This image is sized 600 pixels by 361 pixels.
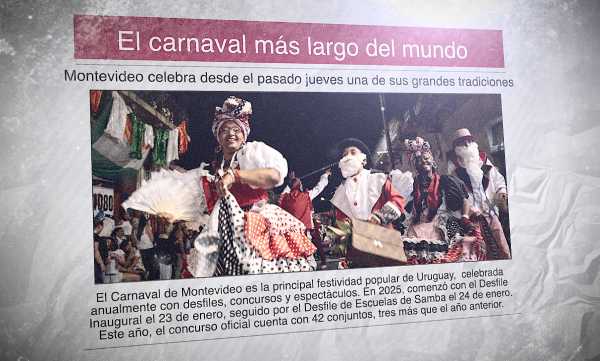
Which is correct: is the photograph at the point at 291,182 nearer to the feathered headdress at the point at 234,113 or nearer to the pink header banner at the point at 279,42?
the feathered headdress at the point at 234,113

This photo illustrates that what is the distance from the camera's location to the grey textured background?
10.3ft

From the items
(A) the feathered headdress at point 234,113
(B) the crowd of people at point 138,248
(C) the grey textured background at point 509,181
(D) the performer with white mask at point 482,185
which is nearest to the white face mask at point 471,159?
(D) the performer with white mask at point 482,185

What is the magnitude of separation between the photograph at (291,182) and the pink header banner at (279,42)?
0.20 meters

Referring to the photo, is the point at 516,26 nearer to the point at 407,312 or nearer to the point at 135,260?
the point at 407,312

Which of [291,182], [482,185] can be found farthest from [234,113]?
[482,185]

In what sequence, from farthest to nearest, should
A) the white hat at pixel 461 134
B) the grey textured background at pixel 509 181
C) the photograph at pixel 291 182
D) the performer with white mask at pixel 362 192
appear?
the white hat at pixel 461 134 → the performer with white mask at pixel 362 192 → the photograph at pixel 291 182 → the grey textured background at pixel 509 181

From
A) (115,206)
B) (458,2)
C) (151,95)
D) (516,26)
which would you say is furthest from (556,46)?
(115,206)

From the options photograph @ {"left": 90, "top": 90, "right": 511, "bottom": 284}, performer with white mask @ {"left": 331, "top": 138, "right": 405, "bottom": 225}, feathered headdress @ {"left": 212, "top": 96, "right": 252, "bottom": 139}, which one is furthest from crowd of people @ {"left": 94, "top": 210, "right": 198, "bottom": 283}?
performer with white mask @ {"left": 331, "top": 138, "right": 405, "bottom": 225}

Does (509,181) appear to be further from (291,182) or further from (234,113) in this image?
(234,113)

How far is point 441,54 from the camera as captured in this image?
12.4ft

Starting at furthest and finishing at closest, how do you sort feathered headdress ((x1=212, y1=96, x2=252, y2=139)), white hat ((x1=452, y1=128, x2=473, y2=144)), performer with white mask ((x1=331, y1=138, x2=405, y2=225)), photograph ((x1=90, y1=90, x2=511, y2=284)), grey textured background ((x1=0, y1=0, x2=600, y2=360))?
white hat ((x1=452, y1=128, x2=473, y2=144)) < performer with white mask ((x1=331, y1=138, x2=405, y2=225)) < feathered headdress ((x1=212, y1=96, x2=252, y2=139)) < photograph ((x1=90, y1=90, x2=511, y2=284)) < grey textured background ((x1=0, y1=0, x2=600, y2=360))

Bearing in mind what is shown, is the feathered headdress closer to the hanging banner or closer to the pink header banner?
the pink header banner

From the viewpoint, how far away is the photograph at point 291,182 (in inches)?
129

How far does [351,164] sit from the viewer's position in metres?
3.56
